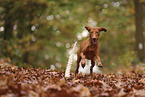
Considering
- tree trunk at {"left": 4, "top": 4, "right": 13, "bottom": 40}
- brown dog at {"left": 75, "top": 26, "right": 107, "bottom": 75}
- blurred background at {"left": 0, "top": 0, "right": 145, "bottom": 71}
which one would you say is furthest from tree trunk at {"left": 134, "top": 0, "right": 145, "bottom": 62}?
brown dog at {"left": 75, "top": 26, "right": 107, "bottom": 75}

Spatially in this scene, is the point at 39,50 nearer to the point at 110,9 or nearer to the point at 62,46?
the point at 62,46

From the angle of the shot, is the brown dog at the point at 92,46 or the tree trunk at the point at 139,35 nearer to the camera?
the brown dog at the point at 92,46

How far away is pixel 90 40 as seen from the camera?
443 centimetres

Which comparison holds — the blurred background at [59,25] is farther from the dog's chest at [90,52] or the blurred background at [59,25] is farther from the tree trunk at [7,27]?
the dog's chest at [90,52]

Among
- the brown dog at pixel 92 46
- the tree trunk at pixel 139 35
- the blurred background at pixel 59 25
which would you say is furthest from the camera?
the tree trunk at pixel 139 35

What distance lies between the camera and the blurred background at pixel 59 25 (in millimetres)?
12367

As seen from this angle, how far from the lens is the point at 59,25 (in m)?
14.7

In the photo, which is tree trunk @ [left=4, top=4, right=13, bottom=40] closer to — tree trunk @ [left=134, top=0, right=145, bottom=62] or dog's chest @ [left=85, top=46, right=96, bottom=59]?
dog's chest @ [left=85, top=46, right=96, bottom=59]

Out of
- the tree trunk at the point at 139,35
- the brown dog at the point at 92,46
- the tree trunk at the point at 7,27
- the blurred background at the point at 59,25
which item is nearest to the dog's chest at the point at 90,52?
the brown dog at the point at 92,46

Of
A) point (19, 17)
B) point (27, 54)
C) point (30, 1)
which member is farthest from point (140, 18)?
point (27, 54)

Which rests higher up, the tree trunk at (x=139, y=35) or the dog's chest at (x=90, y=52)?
the tree trunk at (x=139, y=35)

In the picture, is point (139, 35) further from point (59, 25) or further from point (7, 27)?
point (7, 27)

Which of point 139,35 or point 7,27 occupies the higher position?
point 7,27

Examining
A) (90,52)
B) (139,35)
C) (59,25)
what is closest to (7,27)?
(59,25)
